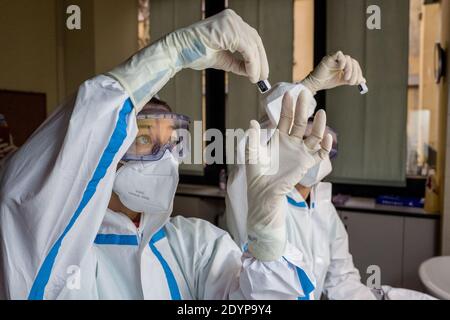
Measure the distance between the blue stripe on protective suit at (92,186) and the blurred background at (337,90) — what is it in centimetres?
28

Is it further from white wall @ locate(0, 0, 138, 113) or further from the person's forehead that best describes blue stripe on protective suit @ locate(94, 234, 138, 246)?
white wall @ locate(0, 0, 138, 113)

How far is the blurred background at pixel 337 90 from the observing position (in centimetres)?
95

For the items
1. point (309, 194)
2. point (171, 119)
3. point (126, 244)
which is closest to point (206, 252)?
point (126, 244)

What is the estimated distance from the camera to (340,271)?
1294mm

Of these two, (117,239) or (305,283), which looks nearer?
(305,283)

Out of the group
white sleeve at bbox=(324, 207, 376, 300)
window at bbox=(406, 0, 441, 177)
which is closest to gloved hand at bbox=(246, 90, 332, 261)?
white sleeve at bbox=(324, 207, 376, 300)

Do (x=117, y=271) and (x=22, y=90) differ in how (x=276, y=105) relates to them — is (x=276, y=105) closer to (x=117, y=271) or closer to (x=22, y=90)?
(x=117, y=271)

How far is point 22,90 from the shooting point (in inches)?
77.7

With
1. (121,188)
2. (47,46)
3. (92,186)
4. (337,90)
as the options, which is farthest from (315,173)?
(47,46)

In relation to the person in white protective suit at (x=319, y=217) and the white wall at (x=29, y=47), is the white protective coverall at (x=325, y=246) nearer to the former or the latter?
the person in white protective suit at (x=319, y=217)

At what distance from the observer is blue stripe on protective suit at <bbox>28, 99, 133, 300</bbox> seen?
0.49 meters

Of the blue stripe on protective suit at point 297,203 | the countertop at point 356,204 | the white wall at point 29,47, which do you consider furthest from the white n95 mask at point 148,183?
the white wall at point 29,47

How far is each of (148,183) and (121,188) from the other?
0.18 ft

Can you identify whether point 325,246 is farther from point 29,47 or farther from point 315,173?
point 29,47
